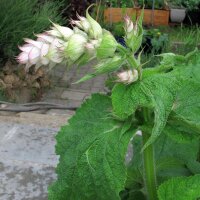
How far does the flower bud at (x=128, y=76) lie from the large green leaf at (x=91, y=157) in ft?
0.53

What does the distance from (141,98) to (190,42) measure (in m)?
4.44

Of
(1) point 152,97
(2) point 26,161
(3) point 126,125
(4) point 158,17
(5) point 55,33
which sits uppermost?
(5) point 55,33

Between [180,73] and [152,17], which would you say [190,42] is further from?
[180,73]

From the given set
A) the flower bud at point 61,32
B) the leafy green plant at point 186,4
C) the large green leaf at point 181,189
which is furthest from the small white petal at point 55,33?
the leafy green plant at point 186,4

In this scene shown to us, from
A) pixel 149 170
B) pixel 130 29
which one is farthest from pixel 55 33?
pixel 149 170

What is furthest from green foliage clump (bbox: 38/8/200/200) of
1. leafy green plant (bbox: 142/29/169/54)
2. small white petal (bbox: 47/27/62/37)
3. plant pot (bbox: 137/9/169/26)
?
plant pot (bbox: 137/9/169/26)

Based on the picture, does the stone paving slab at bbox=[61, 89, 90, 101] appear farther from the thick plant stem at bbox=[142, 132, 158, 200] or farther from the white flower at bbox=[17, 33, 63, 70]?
the white flower at bbox=[17, 33, 63, 70]

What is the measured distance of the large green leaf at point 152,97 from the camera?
3.16ft

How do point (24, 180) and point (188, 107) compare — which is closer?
point (188, 107)

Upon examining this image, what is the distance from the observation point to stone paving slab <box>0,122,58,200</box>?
1.76 m

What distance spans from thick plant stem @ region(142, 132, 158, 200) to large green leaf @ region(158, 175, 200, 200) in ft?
0.28

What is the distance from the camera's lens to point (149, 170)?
1206 millimetres

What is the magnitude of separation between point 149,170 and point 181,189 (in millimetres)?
115

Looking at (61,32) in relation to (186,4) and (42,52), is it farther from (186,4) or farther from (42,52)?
(186,4)
